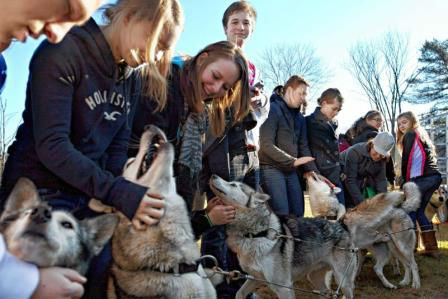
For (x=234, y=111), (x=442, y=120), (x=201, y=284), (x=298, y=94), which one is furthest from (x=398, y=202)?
(x=442, y=120)

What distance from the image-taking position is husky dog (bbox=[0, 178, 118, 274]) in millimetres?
1256

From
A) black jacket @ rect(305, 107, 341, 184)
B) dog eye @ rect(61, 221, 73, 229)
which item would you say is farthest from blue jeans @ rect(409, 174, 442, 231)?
dog eye @ rect(61, 221, 73, 229)

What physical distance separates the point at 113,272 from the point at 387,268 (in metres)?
5.29

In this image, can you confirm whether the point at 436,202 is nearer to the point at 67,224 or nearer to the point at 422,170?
the point at 422,170

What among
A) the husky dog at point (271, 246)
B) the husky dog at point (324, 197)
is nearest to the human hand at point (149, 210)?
the husky dog at point (271, 246)

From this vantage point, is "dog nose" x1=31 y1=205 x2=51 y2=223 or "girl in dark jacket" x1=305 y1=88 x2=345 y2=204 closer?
"dog nose" x1=31 y1=205 x2=51 y2=223

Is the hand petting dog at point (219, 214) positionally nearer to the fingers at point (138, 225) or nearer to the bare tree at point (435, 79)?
the fingers at point (138, 225)

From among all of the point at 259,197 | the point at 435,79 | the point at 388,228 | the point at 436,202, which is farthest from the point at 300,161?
the point at 435,79

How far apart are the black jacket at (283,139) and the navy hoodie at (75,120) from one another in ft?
8.55

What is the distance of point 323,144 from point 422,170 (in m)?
2.16

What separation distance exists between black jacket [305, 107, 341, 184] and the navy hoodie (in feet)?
11.2

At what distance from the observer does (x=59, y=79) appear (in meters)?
1.57

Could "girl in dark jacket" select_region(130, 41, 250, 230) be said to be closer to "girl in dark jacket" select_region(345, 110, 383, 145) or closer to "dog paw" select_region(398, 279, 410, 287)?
"dog paw" select_region(398, 279, 410, 287)

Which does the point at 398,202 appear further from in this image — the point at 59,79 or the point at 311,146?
the point at 59,79
